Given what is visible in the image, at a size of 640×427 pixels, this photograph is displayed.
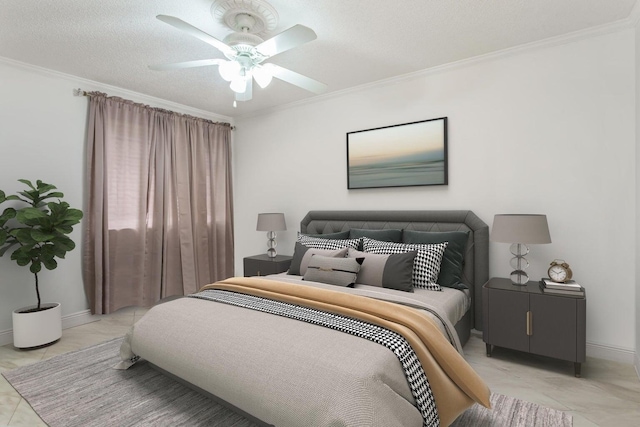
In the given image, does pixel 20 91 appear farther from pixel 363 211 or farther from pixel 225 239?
pixel 363 211

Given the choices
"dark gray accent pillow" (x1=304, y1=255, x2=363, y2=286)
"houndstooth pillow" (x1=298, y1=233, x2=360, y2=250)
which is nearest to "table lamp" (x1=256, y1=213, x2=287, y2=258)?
"houndstooth pillow" (x1=298, y1=233, x2=360, y2=250)

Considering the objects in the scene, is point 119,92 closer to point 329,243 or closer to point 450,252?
point 329,243

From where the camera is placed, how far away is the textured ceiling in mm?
2354

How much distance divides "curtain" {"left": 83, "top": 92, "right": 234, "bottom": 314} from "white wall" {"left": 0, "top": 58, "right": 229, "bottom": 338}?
11 cm

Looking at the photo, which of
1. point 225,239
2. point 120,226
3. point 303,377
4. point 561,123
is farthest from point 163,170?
point 561,123

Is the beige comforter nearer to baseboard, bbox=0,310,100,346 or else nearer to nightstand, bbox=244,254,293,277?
nightstand, bbox=244,254,293,277

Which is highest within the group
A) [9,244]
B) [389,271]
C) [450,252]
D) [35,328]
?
[9,244]

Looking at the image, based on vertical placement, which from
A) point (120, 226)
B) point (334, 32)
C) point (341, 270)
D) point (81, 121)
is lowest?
point (341, 270)

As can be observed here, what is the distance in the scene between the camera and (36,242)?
2967mm

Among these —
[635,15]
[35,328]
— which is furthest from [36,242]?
[635,15]

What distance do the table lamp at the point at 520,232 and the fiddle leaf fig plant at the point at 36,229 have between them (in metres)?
3.67

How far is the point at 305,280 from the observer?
10.0ft

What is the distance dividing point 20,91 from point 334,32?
3.00 meters

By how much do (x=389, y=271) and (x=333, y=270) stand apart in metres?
0.46
